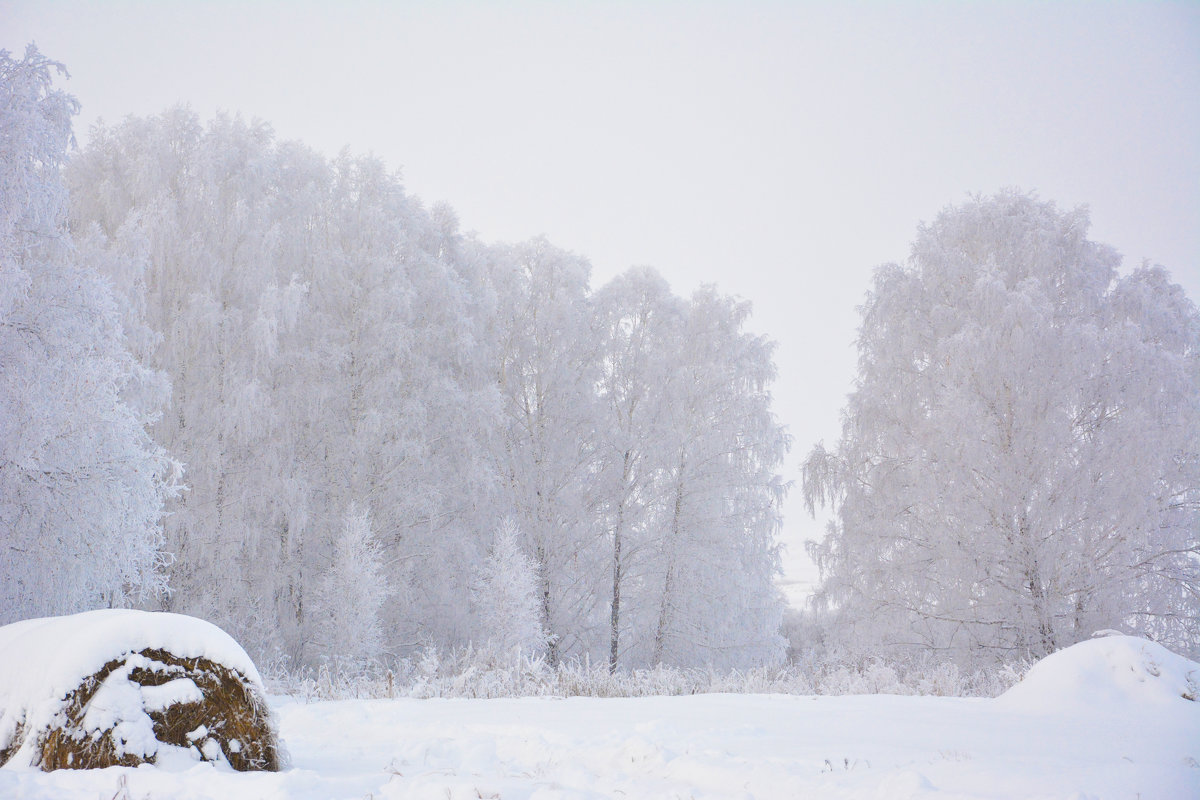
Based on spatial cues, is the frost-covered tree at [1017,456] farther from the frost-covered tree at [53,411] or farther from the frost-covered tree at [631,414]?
the frost-covered tree at [53,411]

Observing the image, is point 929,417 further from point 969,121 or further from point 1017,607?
point 969,121

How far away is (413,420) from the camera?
16.8 m

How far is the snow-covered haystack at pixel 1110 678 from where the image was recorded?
4367 millimetres

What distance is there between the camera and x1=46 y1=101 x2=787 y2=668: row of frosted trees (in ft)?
48.3

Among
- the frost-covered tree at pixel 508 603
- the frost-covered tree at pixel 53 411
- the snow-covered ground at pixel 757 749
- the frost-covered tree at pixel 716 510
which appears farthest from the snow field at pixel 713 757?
the frost-covered tree at pixel 716 510

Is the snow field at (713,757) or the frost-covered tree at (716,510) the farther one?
the frost-covered tree at (716,510)

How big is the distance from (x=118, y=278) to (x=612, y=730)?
41.6 ft

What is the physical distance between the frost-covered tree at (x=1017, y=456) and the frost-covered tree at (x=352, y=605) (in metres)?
8.28

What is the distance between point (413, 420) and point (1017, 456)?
472 inches

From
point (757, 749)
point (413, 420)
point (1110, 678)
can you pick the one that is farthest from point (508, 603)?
point (757, 749)

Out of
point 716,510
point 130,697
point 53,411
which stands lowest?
point 130,697

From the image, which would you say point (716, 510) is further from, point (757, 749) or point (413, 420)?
point (757, 749)

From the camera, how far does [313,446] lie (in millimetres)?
16922

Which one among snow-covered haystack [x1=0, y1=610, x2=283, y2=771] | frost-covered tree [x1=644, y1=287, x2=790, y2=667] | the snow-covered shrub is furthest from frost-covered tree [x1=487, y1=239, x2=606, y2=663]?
snow-covered haystack [x1=0, y1=610, x2=283, y2=771]
